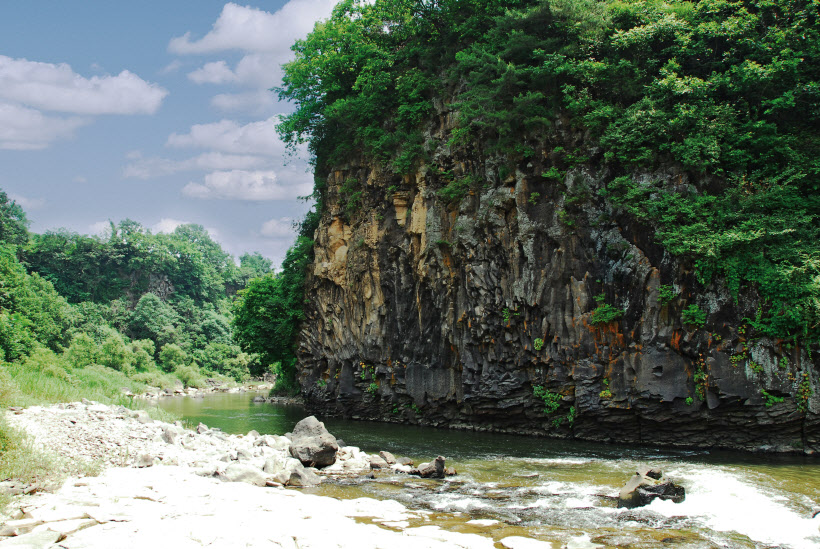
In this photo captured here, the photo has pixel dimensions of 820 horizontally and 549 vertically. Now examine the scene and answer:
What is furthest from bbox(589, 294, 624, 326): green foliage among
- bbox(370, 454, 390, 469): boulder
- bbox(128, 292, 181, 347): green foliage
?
bbox(128, 292, 181, 347): green foliage

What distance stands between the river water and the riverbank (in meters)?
0.91

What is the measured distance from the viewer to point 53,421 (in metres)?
14.8

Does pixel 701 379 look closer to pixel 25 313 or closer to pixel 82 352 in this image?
pixel 82 352

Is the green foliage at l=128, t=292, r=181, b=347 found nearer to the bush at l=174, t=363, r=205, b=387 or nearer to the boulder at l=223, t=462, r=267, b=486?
the bush at l=174, t=363, r=205, b=387

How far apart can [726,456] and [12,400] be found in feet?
68.8

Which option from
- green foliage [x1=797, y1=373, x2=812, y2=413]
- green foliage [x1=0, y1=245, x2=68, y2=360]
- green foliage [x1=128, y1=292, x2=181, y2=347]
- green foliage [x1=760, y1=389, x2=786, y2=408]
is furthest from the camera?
green foliage [x1=128, y1=292, x2=181, y2=347]

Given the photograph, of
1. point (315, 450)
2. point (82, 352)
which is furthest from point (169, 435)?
point (82, 352)

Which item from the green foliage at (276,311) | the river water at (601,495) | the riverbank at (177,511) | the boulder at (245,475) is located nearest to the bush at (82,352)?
the green foliage at (276,311)

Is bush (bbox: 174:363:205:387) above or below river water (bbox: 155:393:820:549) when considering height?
below

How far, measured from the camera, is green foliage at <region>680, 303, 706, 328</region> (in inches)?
712

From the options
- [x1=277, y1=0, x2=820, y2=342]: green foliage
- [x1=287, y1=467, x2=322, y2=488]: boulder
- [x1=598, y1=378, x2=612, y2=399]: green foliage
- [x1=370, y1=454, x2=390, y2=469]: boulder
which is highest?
[x1=277, y1=0, x2=820, y2=342]: green foliage

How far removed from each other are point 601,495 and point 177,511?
26.7 ft

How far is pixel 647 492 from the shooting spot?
1080 cm

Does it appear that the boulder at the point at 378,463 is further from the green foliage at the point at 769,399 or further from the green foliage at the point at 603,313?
the green foliage at the point at 769,399
